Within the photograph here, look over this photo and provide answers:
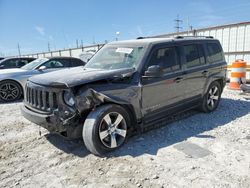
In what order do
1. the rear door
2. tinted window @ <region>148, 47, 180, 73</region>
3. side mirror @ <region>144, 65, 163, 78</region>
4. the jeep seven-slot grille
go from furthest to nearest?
1. the rear door
2. tinted window @ <region>148, 47, 180, 73</region>
3. side mirror @ <region>144, 65, 163, 78</region>
4. the jeep seven-slot grille

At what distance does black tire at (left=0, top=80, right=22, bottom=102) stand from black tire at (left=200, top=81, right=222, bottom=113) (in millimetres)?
6248

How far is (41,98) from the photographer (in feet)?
13.3

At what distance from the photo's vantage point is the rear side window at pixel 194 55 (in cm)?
540

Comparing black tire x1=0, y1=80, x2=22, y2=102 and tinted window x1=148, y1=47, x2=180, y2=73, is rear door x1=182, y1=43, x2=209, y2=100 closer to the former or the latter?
tinted window x1=148, y1=47, x2=180, y2=73

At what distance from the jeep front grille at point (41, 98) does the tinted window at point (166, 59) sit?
74.2 inches

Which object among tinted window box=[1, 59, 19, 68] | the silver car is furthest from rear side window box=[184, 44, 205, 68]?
tinted window box=[1, 59, 19, 68]

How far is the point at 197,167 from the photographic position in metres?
3.53

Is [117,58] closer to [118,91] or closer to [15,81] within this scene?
[118,91]

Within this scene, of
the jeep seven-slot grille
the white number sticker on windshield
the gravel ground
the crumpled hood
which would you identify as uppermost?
the white number sticker on windshield

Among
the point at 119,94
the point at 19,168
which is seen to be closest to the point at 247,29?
the point at 119,94

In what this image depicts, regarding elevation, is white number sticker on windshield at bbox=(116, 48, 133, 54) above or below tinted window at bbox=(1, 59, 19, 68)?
above

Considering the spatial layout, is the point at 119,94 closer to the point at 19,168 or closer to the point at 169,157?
the point at 169,157

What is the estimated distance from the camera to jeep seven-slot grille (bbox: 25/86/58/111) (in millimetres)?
3848

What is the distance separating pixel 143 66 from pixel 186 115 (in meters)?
2.19
